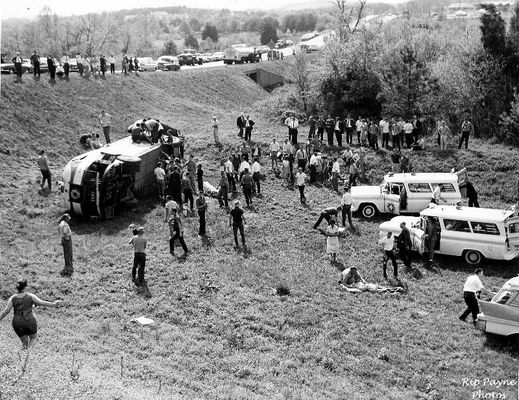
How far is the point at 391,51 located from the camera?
132 ft

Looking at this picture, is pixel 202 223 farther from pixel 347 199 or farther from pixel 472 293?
pixel 472 293

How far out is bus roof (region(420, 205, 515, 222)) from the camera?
19188 millimetres

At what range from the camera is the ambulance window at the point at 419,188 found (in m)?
22.9

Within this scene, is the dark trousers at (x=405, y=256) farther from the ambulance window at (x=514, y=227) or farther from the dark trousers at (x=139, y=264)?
the dark trousers at (x=139, y=264)

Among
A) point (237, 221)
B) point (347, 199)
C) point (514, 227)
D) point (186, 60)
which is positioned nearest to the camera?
point (514, 227)

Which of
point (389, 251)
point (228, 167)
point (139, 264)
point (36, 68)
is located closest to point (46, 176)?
point (228, 167)

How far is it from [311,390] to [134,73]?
38271 millimetres

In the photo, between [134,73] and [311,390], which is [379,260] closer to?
[311,390]

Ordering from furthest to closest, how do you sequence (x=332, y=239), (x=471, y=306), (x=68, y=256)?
1. (x=332, y=239)
2. (x=68, y=256)
3. (x=471, y=306)

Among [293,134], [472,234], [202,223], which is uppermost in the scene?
[293,134]

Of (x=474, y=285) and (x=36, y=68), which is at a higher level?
(x=36, y=68)

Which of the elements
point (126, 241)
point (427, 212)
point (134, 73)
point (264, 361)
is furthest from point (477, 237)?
point (134, 73)

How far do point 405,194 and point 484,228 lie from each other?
4.26 metres

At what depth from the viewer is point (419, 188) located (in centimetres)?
2298
